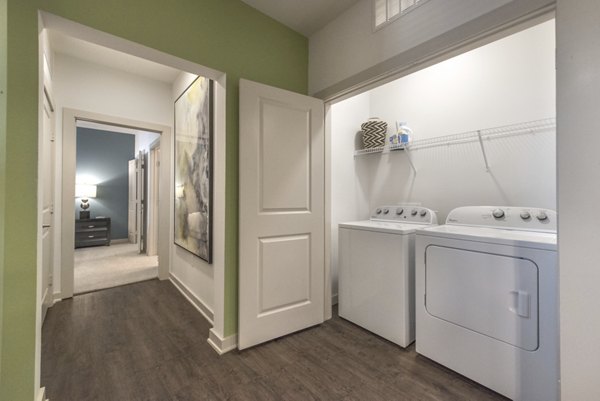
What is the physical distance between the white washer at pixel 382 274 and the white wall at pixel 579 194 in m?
0.86

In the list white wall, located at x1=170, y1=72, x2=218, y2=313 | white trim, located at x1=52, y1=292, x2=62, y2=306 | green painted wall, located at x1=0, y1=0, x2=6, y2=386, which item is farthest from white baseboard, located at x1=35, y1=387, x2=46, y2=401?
white trim, located at x1=52, y1=292, x2=62, y2=306

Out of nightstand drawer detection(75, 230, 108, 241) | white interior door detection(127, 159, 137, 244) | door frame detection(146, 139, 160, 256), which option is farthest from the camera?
white interior door detection(127, 159, 137, 244)

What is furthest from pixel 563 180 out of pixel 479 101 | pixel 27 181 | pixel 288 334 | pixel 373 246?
pixel 27 181

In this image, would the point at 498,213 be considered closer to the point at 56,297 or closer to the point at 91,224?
the point at 56,297

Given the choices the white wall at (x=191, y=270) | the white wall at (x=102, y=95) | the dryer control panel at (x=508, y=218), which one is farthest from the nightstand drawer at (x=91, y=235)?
the dryer control panel at (x=508, y=218)

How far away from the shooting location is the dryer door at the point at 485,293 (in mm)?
1284

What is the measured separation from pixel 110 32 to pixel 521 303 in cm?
255

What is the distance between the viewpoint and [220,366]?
5.29 ft

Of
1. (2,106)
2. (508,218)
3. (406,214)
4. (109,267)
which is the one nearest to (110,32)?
(2,106)

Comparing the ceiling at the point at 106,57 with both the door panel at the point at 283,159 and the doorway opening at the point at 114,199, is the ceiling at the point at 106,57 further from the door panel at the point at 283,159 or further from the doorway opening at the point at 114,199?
the door panel at the point at 283,159

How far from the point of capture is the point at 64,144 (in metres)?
2.66

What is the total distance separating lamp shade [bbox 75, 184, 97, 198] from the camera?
5332 millimetres

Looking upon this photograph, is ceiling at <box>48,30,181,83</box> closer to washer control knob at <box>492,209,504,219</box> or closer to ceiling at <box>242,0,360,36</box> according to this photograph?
ceiling at <box>242,0,360,36</box>

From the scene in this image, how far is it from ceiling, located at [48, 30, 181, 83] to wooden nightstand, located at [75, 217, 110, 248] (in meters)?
3.61
